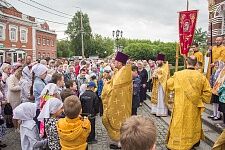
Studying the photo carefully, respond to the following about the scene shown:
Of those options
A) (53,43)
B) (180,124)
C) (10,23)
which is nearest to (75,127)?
(180,124)

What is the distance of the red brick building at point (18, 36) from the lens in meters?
39.6

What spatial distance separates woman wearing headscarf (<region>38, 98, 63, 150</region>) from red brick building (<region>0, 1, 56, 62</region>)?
32.4m

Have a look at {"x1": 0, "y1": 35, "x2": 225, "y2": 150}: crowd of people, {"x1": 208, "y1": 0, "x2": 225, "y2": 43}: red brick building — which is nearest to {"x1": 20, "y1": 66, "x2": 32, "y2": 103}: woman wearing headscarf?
{"x1": 0, "y1": 35, "x2": 225, "y2": 150}: crowd of people

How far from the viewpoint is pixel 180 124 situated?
6.19 meters

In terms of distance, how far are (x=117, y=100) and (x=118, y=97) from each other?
7cm

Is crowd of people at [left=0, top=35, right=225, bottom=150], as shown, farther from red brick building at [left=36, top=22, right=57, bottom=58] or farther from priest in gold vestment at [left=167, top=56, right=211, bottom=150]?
red brick building at [left=36, top=22, right=57, bottom=58]

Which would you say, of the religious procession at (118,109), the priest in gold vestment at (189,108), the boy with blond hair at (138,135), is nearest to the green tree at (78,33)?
the religious procession at (118,109)

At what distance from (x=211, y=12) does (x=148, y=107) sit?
13527mm

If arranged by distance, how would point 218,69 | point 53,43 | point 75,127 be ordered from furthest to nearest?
1. point 53,43
2. point 218,69
3. point 75,127

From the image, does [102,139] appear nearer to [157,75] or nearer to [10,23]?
[157,75]

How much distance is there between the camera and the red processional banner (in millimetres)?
9742

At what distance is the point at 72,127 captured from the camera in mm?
4207

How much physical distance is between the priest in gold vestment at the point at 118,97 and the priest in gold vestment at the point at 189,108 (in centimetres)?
110

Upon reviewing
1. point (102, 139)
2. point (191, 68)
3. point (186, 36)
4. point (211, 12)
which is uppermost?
point (211, 12)
